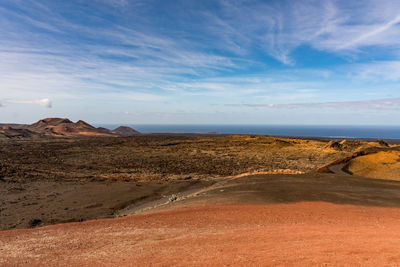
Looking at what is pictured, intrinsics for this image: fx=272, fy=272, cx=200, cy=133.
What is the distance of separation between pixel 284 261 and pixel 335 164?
16.9 meters

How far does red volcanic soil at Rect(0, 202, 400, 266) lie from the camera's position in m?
4.78

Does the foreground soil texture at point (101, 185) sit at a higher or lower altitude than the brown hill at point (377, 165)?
lower

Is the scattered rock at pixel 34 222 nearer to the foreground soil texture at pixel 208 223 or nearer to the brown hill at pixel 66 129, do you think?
the foreground soil texture at pixel 208 223

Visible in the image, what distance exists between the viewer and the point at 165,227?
24.4ft

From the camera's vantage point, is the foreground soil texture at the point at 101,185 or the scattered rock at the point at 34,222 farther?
the foreground soil texture at the point at 101,185

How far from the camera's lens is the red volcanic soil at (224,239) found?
15.7 feet

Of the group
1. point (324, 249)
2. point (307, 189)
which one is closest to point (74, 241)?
point (324, 249)

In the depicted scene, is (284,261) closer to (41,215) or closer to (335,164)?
(41,215)

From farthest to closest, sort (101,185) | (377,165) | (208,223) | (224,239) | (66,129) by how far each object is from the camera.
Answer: (66,129) < (377,165) < (101,185) < (208,223) < (224,239)

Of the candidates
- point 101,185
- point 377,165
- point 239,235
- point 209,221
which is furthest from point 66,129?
point 239,235

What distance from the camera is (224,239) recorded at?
611 cm

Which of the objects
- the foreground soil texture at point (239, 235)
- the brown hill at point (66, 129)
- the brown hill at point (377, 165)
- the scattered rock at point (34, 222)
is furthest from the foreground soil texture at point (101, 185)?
the brown hill at point (66, 129)

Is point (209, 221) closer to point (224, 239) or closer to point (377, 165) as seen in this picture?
point (224, 239)

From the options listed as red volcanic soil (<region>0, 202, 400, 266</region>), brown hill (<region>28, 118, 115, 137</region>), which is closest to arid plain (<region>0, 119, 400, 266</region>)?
red volcanic soil (<region>0, 202, 400, 266</region>)
